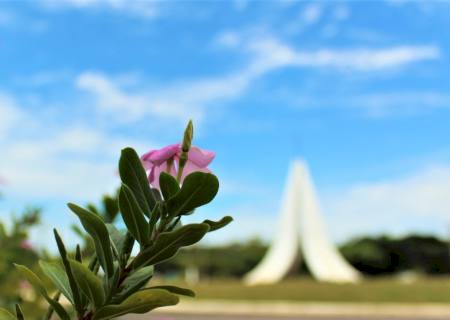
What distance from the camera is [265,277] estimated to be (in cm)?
2955

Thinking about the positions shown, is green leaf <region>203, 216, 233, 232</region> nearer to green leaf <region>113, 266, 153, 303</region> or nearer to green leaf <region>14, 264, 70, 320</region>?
green leaf <region>113, 266, 153, 303</region>

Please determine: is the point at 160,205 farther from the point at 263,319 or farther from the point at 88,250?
the point at 263,319

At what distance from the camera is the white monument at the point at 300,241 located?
98.7 ft

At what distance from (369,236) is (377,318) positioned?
30557mm

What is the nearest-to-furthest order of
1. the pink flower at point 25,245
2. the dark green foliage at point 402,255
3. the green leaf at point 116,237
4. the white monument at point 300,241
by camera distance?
the green leaf at point 116,237, the pink flower at point 25,245, the white monument at point 300,241, the dark green foliage at point 402,255

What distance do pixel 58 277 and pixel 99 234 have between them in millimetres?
138

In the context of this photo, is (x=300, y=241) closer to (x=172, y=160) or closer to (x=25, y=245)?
(x=25, y=245)

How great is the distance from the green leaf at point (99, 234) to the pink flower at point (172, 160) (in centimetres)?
12

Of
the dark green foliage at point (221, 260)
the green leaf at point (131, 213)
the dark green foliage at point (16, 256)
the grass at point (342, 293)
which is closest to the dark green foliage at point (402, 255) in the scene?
the dark green foliage at point (221, 260)

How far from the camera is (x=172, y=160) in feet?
2.85

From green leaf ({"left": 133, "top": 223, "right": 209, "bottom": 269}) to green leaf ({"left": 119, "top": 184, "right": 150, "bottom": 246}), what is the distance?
0.03m

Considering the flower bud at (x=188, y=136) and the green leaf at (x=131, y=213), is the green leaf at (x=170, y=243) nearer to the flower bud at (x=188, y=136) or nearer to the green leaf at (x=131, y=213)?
the green leaf at (x=131, y=213)

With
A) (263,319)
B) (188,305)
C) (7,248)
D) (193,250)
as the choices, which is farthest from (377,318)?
(193,250)

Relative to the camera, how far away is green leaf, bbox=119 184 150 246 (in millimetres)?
750
